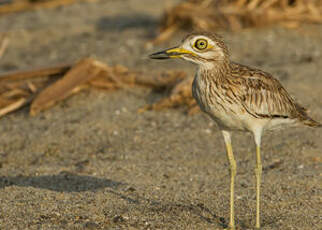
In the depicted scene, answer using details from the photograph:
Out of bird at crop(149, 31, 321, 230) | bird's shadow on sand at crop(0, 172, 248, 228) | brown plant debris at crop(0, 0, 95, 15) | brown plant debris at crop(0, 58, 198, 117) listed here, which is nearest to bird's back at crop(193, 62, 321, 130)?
bird at crop(149, 31, 321, 230)

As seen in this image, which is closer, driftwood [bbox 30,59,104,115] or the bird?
the bird

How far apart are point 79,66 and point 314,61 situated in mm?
3638

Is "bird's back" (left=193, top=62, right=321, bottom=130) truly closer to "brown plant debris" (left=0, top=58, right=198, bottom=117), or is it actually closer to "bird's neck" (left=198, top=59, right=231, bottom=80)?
"bird's neck" (left=198, top=59, right=231, bottom=80)

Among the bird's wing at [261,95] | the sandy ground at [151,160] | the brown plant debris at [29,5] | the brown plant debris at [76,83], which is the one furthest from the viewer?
the brown plant debris at [29,5]

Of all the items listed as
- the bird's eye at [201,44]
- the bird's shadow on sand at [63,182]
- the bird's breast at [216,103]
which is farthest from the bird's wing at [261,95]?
the bird's shadow on sand at [63,182]

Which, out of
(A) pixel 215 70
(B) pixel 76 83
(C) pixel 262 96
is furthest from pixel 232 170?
(B) pixel 76 83

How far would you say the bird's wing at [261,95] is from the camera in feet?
14.2

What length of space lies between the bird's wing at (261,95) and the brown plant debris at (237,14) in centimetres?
587

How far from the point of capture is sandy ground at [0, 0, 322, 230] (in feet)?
15.1

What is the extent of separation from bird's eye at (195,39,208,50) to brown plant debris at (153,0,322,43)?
6.18 meters

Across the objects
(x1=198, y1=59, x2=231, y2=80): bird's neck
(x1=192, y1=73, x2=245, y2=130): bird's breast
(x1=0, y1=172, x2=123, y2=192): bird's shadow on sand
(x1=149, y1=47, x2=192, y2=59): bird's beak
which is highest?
(x1=149, y1=47, x2=192, y2=59): bird's beak

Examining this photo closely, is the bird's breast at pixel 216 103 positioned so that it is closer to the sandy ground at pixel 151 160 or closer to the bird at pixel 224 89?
the bird at pixel 224 89

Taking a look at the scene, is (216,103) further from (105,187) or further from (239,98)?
(105,187)

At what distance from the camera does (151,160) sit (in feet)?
20.4
